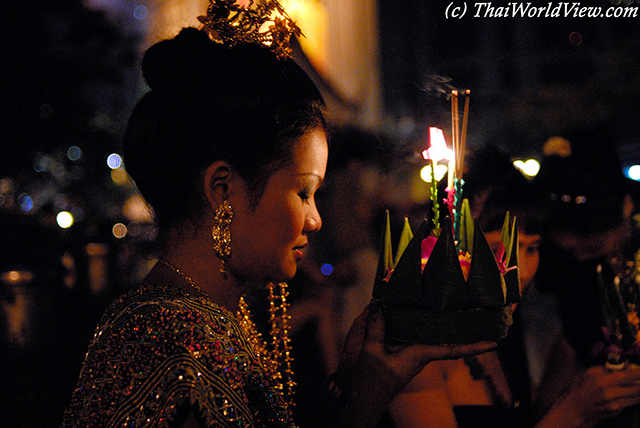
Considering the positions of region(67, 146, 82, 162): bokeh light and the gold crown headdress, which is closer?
the gold crown headdress

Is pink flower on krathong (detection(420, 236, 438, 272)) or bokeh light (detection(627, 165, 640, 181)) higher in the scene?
bokeh light (detection(627, 165, 640, 181))

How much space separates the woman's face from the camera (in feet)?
2.87

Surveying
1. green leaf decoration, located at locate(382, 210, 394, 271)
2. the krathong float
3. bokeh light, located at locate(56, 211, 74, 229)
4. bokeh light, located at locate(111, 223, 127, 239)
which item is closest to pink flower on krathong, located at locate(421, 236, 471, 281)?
the krathong float

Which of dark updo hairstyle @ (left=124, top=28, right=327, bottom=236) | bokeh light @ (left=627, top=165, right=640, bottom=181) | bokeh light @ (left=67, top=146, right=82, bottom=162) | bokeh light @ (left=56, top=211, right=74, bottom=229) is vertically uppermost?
dark updo hairstyle @ (left=124, top=28, right=327, bottom=236)

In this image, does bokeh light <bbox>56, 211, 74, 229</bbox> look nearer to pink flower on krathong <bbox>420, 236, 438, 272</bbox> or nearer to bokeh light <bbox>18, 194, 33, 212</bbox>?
bokeh light <bbox>18, 194, 33, 212</bbox>

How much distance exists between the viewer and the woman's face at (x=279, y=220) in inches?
Result: 34.4

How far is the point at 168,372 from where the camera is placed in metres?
0.70

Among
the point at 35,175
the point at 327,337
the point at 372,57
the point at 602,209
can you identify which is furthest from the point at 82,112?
the point at 602,209

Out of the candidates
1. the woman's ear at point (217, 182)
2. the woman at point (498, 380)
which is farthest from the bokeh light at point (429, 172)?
the woman's ear at point (217, 182)

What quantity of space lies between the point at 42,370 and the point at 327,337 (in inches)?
56.1

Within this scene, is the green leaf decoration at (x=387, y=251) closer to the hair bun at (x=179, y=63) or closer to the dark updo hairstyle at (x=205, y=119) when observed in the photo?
the dark updo hairstyle at (x=205, y=119)

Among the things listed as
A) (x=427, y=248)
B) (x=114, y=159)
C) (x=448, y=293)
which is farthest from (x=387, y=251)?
(x=114, y=159)

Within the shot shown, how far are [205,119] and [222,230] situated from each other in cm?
21

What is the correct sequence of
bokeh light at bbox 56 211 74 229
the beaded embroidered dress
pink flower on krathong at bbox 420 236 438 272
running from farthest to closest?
bokeh light at bbox 56 211 74 229, pink flower on krathong at bbox 420 236 438 272, the beaded embroidered dress
